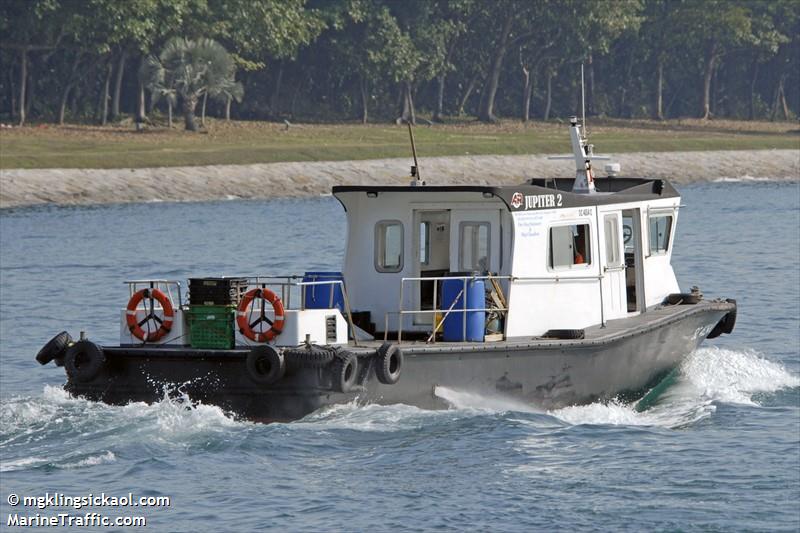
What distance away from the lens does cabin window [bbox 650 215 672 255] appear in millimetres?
24906

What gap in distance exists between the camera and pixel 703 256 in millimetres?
45750

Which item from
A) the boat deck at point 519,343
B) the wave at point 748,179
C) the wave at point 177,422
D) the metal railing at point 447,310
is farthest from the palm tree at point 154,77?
the wave at point 177,422

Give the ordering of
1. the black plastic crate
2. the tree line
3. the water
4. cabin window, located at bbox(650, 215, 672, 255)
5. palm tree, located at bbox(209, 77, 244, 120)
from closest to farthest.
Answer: the water
the black plastic crate
cabin window, located at bbox(650, 215, 672, 255)
the tree line
palm tree, located at bbox(209, 77, 244, 120)

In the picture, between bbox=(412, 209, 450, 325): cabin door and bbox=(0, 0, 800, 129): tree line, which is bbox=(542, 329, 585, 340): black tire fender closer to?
bbox=(412, 209, 450, 325): cabin door

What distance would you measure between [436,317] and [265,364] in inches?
116

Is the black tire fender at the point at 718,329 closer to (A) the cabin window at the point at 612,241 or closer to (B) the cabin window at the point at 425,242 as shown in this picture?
(A) the cabin window at the point at 612,241

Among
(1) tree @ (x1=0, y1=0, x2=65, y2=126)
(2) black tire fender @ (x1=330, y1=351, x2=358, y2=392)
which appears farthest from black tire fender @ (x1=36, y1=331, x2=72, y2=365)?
(1) tree @ (x1=0, y1=0, x2=65, y2=126)

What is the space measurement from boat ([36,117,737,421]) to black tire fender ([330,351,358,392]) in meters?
0.02

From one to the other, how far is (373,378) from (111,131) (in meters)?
68.2

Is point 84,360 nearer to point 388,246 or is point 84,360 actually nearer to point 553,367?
point 388,246

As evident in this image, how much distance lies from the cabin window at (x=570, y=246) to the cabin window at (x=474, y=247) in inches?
39.1

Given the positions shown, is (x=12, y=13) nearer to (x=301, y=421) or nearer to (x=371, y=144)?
(x=371, y=144)

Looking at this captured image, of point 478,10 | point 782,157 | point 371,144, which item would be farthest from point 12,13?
point 782,157

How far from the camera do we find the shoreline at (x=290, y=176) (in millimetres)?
66625
